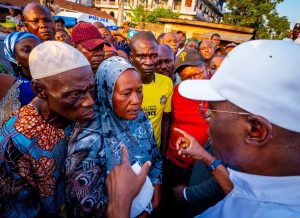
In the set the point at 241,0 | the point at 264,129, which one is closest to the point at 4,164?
the point at 264,129

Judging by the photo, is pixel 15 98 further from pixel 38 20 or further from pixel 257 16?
pixel 257 16

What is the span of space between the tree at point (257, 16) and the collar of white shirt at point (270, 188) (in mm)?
26213

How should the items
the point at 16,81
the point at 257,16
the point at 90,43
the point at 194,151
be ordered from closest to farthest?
the point at 194,151 < the point at 16,81 < the point at 90,43 < the point at 257,16

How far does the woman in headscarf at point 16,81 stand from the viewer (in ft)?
6.15

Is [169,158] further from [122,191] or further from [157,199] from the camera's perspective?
[122,191]

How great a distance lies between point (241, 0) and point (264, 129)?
27456mm

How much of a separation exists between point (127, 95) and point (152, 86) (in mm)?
1116

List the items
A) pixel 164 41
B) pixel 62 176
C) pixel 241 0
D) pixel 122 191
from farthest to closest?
pixel 241 0
pixel 164 41
pixel 62 176
pixel 122 191

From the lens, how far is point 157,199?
200 cm

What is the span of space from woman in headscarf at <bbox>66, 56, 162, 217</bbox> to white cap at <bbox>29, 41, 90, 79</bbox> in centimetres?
38

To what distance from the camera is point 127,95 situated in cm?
171

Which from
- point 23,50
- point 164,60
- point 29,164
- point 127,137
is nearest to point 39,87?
point 29,164

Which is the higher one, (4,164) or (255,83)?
(255,83)

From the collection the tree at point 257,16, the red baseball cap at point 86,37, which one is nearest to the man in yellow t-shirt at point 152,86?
the red baseball cap at point 86,37
